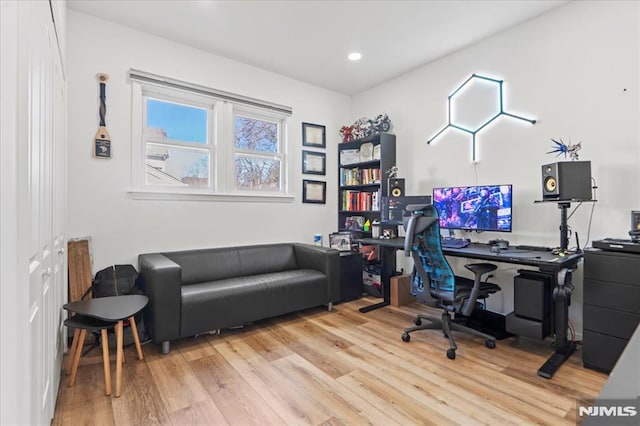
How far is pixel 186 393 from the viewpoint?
1907 millimetres

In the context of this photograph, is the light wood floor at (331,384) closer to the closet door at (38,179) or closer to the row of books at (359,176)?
the closet door at (38,179)

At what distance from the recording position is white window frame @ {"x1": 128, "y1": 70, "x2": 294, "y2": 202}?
118 inches

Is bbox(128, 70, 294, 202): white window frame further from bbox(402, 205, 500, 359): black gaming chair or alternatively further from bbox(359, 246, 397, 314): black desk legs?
bbox(402, 205, 500, 359): black gaming chair

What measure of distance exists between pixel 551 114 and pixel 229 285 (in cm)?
328

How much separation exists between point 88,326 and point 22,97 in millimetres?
1491

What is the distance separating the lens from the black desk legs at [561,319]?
2.23 m

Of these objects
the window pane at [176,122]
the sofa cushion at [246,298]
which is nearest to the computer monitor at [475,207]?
the sofa cushion at [246,298]

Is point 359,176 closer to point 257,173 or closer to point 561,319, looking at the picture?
point 257,173

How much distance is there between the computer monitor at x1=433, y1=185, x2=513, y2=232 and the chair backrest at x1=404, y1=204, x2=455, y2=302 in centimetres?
75

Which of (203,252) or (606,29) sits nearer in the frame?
(606,29)

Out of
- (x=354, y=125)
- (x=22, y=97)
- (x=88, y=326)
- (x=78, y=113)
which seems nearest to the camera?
(x=22, y=97)


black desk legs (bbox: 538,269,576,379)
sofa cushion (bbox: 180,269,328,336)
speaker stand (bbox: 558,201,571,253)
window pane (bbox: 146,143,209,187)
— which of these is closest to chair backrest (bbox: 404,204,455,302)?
black desk legs (bbox: 538,269,576,379)

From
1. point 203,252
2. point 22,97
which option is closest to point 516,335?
point 203,252

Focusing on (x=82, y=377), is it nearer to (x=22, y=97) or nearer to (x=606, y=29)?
(x=22, y=97)
